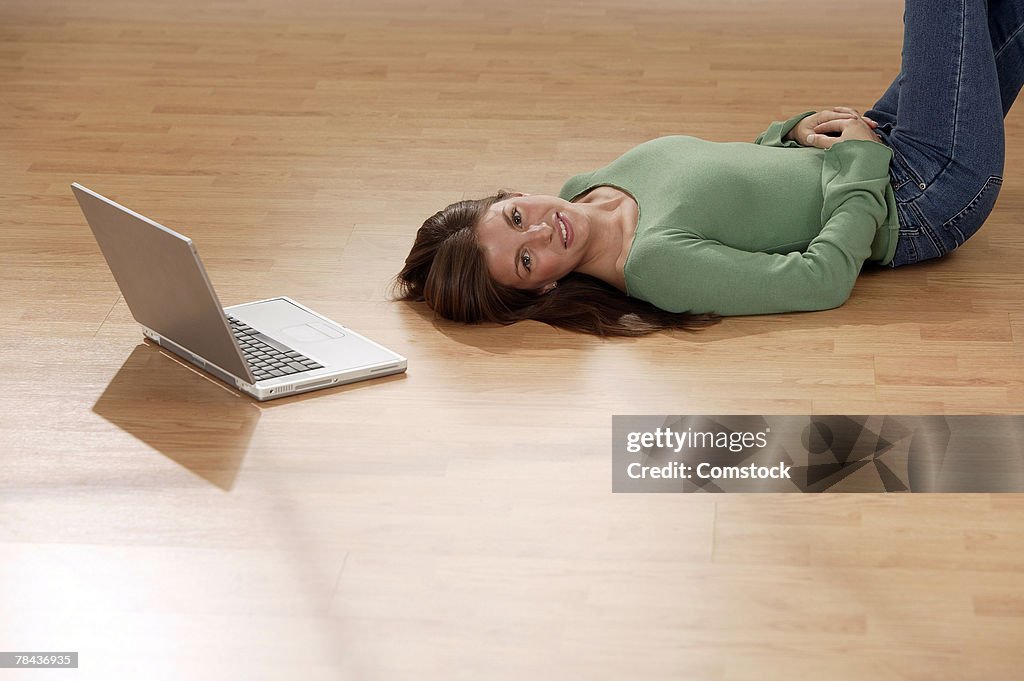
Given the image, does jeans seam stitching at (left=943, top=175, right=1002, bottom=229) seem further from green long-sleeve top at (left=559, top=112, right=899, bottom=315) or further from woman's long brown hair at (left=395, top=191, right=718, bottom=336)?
woman's long brown hair at (left=395, top=191, right=718, bottom=336)

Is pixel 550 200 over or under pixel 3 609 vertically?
over

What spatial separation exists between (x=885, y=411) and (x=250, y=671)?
1.14 meters

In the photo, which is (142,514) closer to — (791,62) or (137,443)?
(137,443)

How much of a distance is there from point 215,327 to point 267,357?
18cm

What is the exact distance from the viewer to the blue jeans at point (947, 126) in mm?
2518

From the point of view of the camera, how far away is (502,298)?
2.49 m

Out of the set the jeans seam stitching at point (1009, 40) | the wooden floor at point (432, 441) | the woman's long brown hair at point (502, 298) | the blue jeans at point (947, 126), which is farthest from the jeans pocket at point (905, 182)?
the woman's long brown hair at point (502, 298)

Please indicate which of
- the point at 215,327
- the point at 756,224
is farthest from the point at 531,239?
the point at 215,327

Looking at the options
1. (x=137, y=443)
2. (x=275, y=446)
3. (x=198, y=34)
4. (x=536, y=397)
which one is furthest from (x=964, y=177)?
(x=198, y=34)

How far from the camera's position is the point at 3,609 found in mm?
1800

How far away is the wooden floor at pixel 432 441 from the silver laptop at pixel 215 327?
0.04 m

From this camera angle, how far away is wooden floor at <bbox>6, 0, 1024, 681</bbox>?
67.3 inches

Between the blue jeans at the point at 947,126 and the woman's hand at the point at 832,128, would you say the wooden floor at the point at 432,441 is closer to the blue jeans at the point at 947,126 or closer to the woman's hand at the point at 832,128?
the blue jeans at the point at 947,126

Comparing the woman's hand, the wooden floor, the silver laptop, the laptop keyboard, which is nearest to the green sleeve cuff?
the woman's hand
